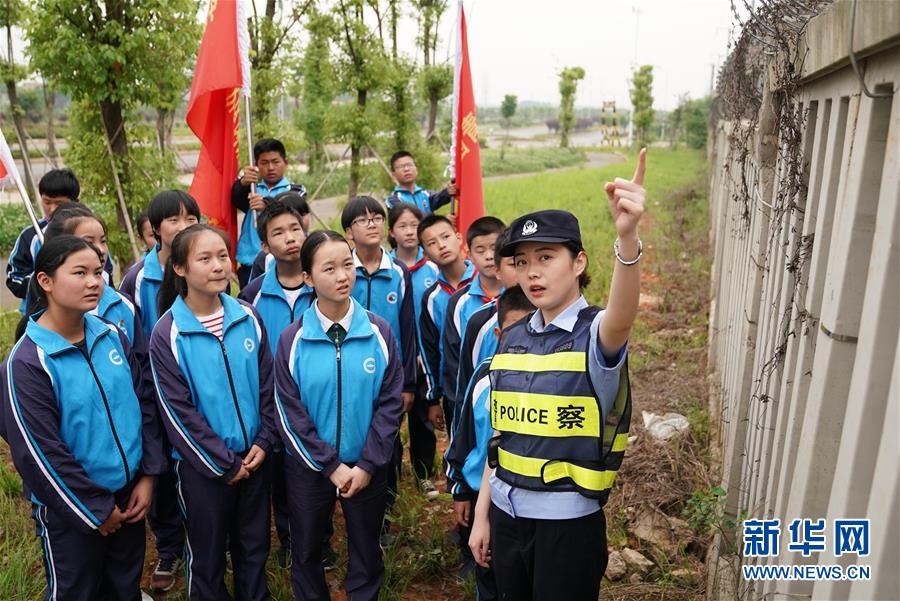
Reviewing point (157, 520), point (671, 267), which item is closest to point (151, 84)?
point (157, 520)

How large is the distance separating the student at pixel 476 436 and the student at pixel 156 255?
5.86ft

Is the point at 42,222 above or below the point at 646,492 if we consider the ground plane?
above

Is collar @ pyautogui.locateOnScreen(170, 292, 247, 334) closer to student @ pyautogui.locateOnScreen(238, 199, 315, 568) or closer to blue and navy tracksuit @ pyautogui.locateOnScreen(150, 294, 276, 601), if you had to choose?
blue and navy tracksuit @ pyautogui.locateOnScreen(150, 294, 276, 601)

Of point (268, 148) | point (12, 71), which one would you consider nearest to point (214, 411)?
point (268, 148)

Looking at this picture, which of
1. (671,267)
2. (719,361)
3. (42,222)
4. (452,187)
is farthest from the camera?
(671,267)

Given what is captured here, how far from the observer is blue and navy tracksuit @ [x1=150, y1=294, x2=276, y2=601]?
2.80m

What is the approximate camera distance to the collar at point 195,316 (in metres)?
2.82

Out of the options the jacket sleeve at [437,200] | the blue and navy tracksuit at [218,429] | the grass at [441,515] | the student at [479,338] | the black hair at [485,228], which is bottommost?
the grass at [441,515]

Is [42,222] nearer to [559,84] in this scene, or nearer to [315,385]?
[315,385]

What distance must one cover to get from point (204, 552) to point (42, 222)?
272 centimetres

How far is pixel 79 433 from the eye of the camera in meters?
2.62

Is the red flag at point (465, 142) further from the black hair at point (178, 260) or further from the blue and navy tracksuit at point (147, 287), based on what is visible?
the black hair at point (178, 260)

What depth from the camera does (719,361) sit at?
4891 millimetres

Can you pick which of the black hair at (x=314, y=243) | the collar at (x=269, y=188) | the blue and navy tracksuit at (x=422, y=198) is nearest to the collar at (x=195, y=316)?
the black hair at (x=314, y=243)
